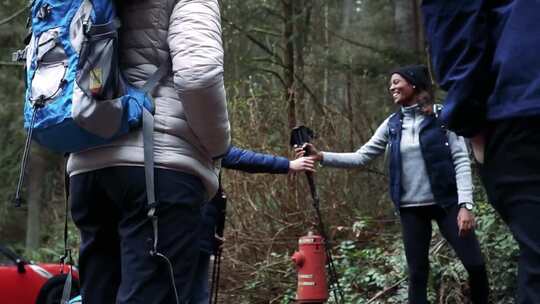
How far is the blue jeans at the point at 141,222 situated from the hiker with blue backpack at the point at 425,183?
2.82 m

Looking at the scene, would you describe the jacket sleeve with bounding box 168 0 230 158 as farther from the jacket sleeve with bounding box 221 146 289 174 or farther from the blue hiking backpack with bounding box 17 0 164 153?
the jacket sleeve with bounding box 221 146 289 174

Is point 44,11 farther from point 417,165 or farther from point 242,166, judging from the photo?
point 417,165

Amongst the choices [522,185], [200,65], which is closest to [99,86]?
[200,65]

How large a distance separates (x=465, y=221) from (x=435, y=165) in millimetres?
514

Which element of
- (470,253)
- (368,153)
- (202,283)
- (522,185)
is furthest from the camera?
(368,153)

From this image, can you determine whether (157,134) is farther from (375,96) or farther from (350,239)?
(375,96)

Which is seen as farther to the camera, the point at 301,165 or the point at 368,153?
the point at 368,153

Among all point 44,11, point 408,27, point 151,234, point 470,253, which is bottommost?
point 470,253

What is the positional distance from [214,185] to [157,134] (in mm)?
385

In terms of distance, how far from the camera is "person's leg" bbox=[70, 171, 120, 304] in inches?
130

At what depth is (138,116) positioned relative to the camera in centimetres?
314

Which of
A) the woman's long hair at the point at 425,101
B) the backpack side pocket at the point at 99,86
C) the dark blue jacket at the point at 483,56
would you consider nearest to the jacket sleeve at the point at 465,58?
the dark blue jacket at the point at 483,56

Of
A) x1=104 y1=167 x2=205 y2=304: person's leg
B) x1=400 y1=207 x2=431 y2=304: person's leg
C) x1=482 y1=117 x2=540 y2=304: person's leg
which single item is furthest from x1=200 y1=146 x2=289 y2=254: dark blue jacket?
x1=482 y1=117 x2=540 y2=304: person's leg

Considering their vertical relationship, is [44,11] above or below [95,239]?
above
